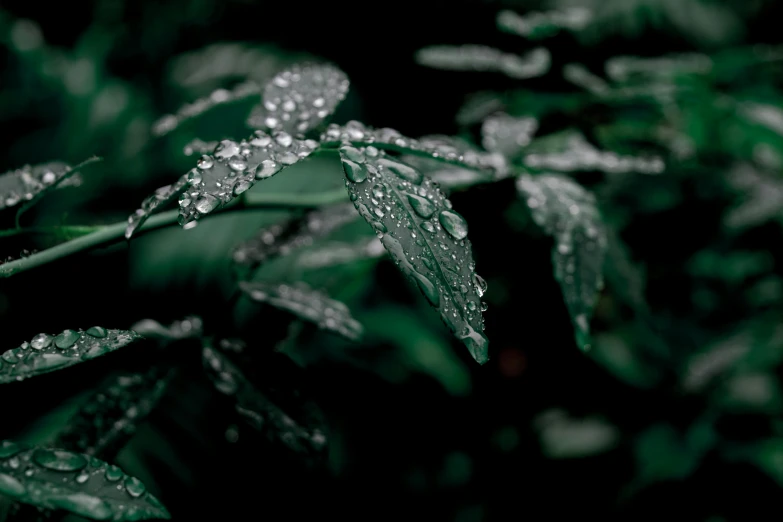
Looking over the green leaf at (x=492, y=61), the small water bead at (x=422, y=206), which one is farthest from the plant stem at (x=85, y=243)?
the green leaf at (x=492, y=61)

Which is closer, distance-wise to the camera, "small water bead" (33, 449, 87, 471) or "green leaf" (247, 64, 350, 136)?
"small water bead" (33, 449, 87, 471)

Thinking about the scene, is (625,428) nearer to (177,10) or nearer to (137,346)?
(137,346)

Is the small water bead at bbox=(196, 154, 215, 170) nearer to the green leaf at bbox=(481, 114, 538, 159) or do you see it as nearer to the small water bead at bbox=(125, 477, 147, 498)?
the small water bead at bbox=(125, 477, 147, 498)

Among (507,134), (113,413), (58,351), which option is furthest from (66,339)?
(507,134)

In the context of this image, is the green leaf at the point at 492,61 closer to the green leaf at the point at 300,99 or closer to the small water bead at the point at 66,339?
the green leaf at the point at 300,99

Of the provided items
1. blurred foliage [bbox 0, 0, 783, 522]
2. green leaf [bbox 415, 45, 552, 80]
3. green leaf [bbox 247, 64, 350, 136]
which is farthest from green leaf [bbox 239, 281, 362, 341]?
green leaf [bbox 415, 45, 552, 80]

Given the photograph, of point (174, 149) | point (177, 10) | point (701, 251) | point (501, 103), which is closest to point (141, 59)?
point (177, 10)
